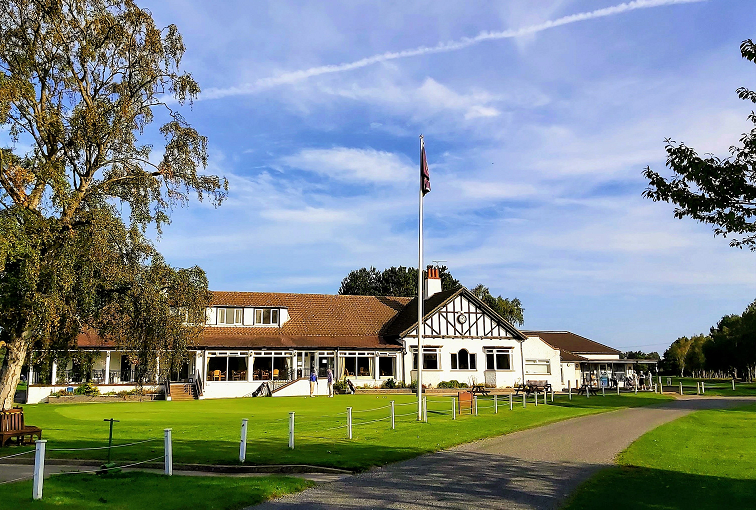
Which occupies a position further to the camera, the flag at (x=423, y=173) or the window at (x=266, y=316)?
the window at (x=266, y=316)

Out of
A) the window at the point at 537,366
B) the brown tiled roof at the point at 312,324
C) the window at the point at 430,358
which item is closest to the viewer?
the brown tiled roof at the point at 312,324

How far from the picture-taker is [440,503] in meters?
9.48

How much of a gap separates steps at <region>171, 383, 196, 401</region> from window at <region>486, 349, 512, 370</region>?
20.8 meters

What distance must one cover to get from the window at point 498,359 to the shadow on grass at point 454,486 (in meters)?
34.5

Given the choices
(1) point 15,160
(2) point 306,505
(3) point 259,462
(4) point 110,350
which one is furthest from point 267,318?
(2) point 306,505

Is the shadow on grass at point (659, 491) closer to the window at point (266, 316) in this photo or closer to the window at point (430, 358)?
the window at point (430, 358)

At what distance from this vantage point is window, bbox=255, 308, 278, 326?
4650 cm

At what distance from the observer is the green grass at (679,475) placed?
9875mm

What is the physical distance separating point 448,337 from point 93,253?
3322 cm

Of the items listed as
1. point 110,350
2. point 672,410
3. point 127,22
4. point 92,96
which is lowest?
point 672,410

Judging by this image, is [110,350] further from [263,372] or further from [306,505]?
[306,505]

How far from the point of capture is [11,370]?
1788 cm

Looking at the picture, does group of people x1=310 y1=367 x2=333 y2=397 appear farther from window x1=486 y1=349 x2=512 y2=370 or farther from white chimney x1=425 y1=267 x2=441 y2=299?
white chimney x1=425 y1=267 x2=441 y2=299

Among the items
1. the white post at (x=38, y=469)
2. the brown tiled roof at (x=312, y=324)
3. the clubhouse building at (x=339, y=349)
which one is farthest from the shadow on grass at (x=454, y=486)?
the brown tiled roof at (x=312, y=324)
